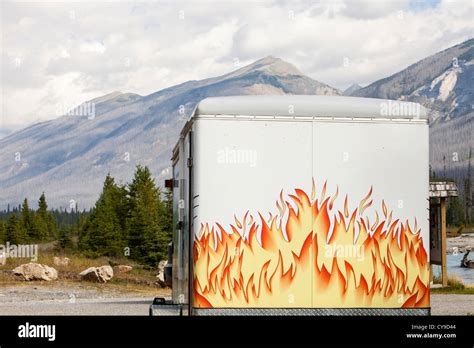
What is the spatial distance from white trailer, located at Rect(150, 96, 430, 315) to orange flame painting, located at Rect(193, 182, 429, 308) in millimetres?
11

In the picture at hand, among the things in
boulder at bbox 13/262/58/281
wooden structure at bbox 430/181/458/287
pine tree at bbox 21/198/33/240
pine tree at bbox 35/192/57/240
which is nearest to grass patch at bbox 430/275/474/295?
wooden structure at bbox 430/181/458/287

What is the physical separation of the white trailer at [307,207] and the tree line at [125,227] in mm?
34084

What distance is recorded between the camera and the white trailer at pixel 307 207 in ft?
31.8

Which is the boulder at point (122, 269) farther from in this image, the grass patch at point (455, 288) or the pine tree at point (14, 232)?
the pine tree at point (14, 232)

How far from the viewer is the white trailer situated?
31.8 feet

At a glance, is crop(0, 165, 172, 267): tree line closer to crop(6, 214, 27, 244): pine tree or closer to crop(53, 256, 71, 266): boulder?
crop(6, 214, 27, 244): pine tree

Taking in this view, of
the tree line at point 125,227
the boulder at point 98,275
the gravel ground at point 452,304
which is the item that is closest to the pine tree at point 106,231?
the tree line at point 125,227

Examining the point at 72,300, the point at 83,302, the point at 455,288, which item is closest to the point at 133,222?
the point at 72,300

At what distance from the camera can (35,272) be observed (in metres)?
32.1

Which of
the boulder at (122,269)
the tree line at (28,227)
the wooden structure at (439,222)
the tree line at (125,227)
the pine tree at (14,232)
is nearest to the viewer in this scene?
the wooden structure at (439,222)

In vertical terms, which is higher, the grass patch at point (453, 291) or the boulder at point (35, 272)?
the boulder at point (35, 272)
